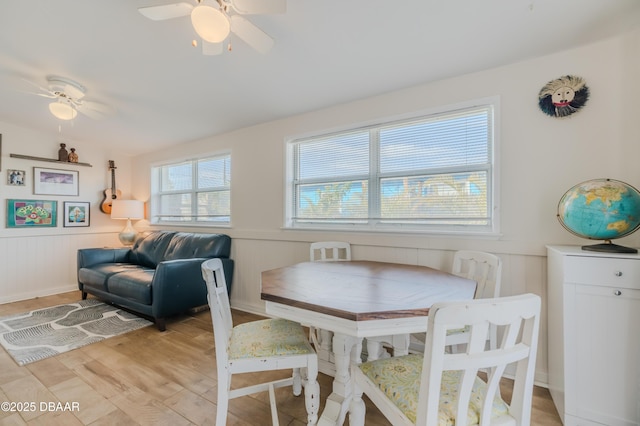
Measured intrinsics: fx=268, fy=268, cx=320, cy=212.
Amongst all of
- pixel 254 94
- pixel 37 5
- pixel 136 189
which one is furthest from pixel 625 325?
pixel 136 189

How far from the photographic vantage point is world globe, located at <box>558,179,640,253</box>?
139 centimetres

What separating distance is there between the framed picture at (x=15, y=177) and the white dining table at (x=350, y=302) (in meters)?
4.22

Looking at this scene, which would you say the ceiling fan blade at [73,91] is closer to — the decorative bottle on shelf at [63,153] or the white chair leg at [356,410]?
the decorative bottle on shelf at [63,153]

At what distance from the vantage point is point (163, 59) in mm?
2010

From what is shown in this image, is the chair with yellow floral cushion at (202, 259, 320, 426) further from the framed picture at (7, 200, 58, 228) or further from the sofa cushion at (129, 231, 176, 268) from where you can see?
the framed picture at (7, 200, 58, 228)

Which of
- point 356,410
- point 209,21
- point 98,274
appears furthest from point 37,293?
point 356,410

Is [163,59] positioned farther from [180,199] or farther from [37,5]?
[180,199]

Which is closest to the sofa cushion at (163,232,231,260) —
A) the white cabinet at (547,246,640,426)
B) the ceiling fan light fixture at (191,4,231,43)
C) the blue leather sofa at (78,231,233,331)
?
the blue leather sofa at (78,231,233,331)

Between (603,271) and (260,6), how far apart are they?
218 centimetres

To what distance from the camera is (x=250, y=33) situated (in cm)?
150

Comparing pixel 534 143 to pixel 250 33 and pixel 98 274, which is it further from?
pixel 98 274

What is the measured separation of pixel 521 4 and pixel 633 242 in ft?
5.05

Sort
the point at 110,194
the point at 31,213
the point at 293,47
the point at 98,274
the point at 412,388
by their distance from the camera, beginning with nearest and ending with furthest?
1. the point at 412,388
2. the point at 293,47
3. the point at 98,274
4. the point at 31,213
5. the point at 110,194

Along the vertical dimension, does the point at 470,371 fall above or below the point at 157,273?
above
